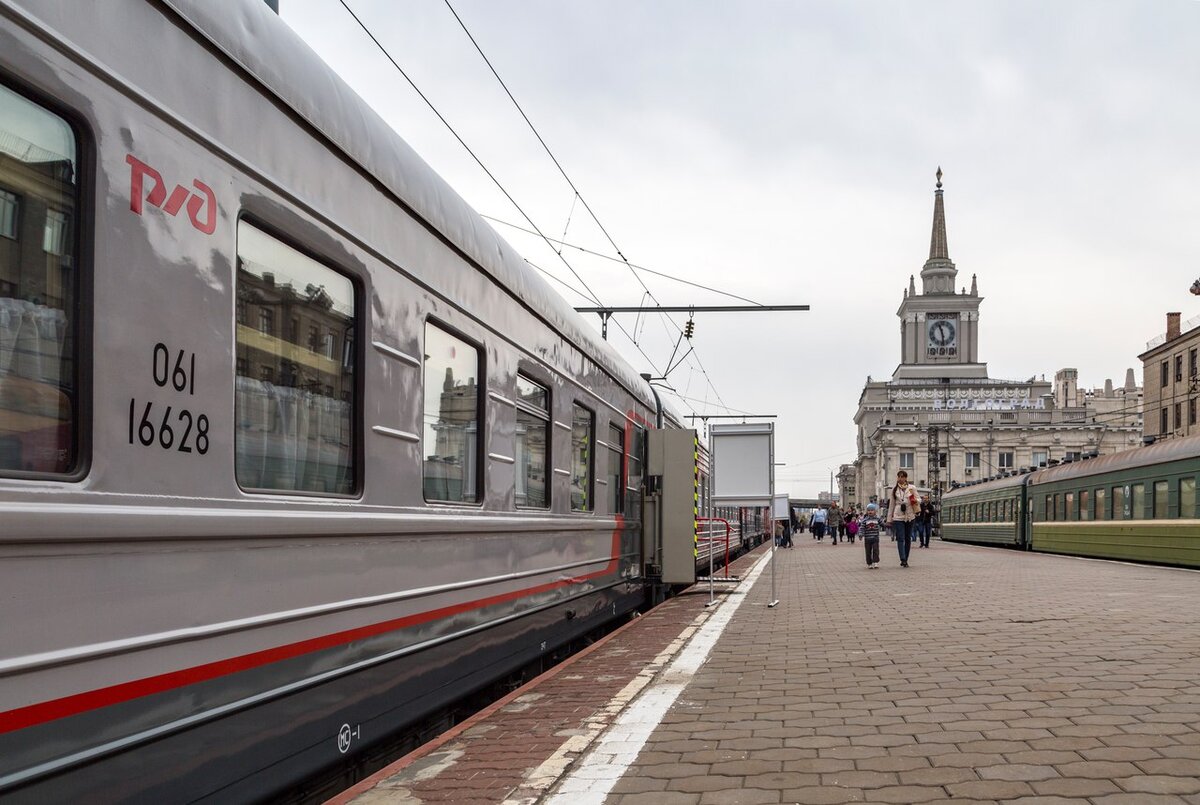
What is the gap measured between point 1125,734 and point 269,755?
362cm

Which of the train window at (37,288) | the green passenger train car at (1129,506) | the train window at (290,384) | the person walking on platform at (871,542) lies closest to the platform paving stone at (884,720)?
the train window at (290,384)

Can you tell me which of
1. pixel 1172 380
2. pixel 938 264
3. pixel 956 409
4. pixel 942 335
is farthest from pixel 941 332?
pixel 1172 380

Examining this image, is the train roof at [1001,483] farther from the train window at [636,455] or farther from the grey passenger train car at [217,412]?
the grey passenger train car at [217,412]

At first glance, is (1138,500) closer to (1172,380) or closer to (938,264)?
(1172,380)

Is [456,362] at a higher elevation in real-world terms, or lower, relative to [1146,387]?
lower

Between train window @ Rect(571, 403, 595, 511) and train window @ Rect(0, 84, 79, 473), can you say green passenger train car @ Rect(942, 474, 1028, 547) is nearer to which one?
train window @ Rect(571, 403, 595, 511)

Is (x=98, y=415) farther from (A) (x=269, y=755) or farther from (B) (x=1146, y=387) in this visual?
(B) (x=1146, y=387)

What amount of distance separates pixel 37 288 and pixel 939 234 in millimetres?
167092

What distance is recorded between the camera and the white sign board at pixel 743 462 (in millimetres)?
13227

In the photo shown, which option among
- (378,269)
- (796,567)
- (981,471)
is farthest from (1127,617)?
(981,471)

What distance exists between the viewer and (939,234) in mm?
161000

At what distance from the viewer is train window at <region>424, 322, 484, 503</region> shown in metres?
5.51

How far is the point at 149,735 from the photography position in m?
3.21

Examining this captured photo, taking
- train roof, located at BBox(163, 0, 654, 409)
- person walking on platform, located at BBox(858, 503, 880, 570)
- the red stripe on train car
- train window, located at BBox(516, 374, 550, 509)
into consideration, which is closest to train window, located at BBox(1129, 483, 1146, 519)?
person walking on platform, located at BBox(858, 503, 880, 570)
